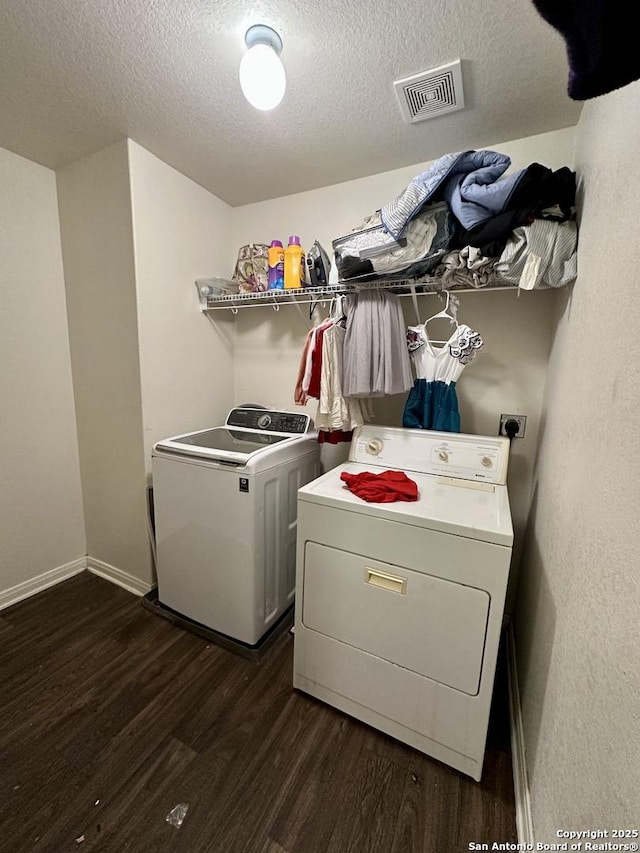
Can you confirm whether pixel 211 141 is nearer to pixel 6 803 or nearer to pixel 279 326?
pixel 279 326

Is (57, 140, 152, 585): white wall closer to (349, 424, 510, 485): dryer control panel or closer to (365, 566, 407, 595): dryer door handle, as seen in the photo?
(349, 424, 510, 485): dryer control panel

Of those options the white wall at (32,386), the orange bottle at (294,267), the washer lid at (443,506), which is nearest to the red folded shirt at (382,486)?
the washer lid at (443,506)

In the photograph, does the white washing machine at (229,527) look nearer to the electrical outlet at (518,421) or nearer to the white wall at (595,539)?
the electrical outlet at (518,421)

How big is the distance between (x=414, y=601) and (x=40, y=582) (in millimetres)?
2225

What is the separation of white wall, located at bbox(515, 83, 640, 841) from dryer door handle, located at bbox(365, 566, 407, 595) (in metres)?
0.43

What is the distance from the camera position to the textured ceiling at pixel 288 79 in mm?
1046

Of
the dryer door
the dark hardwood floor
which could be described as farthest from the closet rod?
the dark hardwood floor

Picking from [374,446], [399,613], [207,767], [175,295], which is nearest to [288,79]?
[175,295]

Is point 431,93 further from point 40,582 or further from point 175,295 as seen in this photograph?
point 40,582

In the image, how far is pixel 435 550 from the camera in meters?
1.08

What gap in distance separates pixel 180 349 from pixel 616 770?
2.19 metres

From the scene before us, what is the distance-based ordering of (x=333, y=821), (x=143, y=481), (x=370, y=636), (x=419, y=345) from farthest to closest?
(x=143, y=481), (x=419, y=345), (x=370, y=636), (x=333, y=821)

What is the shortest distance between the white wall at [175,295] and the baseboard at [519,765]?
200 cm

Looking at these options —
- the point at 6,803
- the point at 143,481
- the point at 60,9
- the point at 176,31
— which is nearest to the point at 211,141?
the point at 176,31
